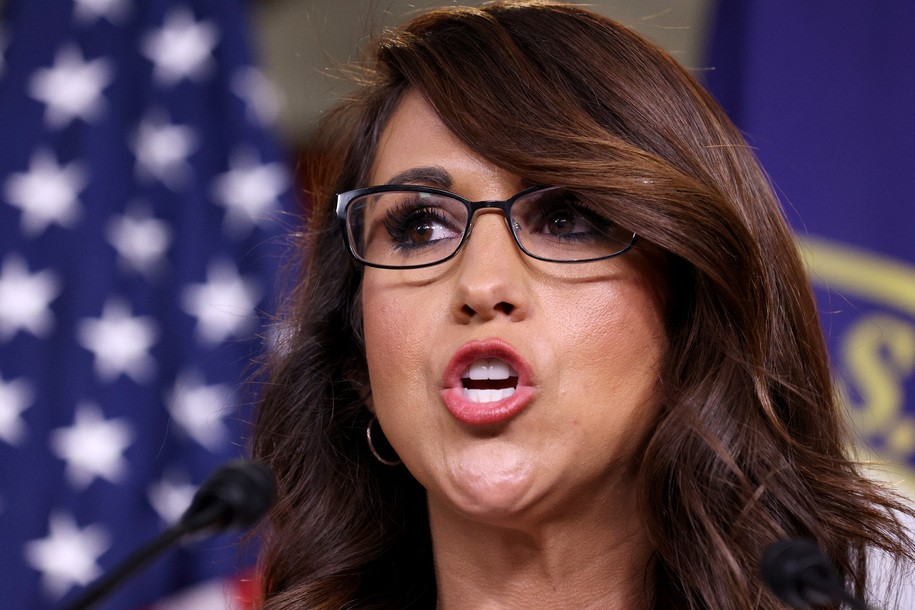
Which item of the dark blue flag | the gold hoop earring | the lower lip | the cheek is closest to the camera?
the lower lip

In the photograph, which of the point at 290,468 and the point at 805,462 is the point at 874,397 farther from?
the point at 290,468

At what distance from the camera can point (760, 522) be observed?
1.46 meters

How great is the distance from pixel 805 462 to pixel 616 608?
35 cm

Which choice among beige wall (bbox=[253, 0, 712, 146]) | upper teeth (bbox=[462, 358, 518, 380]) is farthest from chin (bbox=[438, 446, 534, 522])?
beige wall (bbox=[253, 0, 712, 146])

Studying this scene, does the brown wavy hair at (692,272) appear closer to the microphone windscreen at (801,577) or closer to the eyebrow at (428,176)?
the eyebrow at (428,176)

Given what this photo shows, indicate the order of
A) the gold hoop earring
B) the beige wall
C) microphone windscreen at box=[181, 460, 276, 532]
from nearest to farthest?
microphone windscreen at box=[181, 460, 276, 532] < the gold hoop earring < the beige wall

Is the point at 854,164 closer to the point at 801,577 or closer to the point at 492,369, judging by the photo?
the point at 492,369

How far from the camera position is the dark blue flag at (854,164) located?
2.73 meters

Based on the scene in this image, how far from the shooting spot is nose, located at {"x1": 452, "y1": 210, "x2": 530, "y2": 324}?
1355 millimetres

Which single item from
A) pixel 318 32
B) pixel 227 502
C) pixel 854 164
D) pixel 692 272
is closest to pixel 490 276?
pixel 692 272

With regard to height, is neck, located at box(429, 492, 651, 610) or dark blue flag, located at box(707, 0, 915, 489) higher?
dark blue flag, located at box(707, 0, 915, 489)

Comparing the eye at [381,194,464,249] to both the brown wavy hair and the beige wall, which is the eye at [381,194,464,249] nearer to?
the brown wavy hair

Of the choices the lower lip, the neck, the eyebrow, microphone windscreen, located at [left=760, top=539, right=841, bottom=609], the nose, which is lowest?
the neck

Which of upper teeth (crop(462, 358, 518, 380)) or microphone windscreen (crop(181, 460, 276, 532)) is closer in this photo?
microphone windscreen (crop(181, 460, 276, 532))
